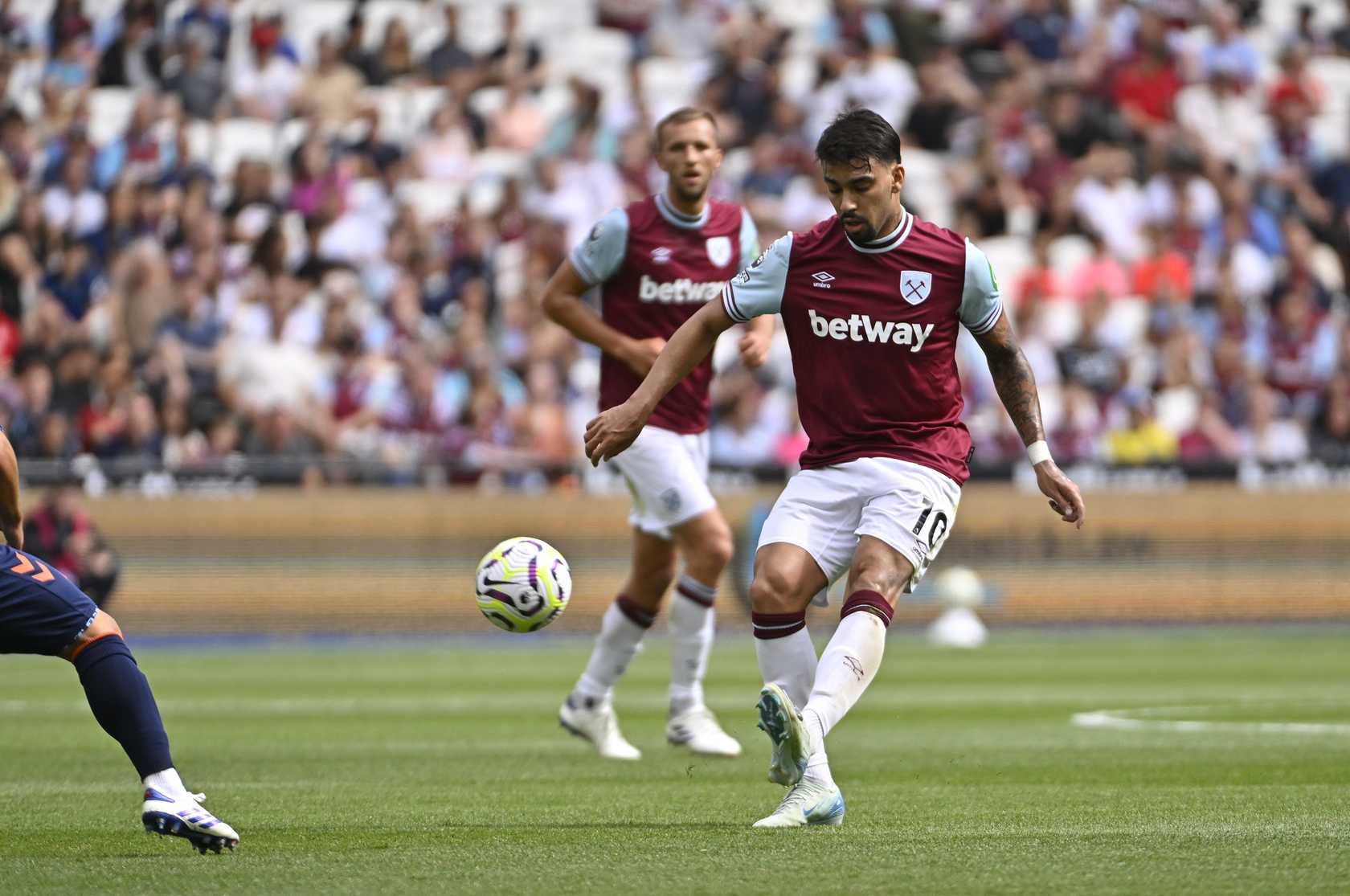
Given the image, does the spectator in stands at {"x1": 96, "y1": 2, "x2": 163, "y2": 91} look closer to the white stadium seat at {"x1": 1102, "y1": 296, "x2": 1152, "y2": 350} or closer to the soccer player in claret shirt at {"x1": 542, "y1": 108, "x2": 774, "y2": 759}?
the white stadium seat at {"x1": 1102, "y1": 296, "x2": 1152, "y2": 350}

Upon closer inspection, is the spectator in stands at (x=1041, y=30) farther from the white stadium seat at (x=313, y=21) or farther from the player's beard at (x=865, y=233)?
the player's beard at (x=865, y=233)

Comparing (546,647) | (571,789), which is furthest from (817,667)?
(546,647)

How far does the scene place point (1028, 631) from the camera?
874 inches

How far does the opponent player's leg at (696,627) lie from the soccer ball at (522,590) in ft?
6.04

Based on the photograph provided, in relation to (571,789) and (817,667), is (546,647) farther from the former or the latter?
(817,667)

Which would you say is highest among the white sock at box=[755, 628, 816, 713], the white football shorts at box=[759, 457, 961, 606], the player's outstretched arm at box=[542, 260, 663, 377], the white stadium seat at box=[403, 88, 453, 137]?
the white stadium seat at box=[403, 88, 453, 137]

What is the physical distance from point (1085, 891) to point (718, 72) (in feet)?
69.9

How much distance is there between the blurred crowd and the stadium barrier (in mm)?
472

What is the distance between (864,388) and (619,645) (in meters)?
3.31

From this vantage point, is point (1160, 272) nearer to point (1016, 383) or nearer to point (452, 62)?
point (452, 62)

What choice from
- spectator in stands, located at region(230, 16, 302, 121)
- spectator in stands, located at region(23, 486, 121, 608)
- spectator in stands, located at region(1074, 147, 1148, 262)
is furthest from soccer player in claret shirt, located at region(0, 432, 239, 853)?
spectator in stands, located at region(1074, 147, 1148, 262)

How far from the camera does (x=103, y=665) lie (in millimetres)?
6512

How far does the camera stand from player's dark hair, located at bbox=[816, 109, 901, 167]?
7.25 m

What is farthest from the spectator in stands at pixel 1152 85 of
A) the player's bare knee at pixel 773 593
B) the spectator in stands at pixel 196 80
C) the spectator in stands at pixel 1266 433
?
the player's bare knee at pixel 773 593
